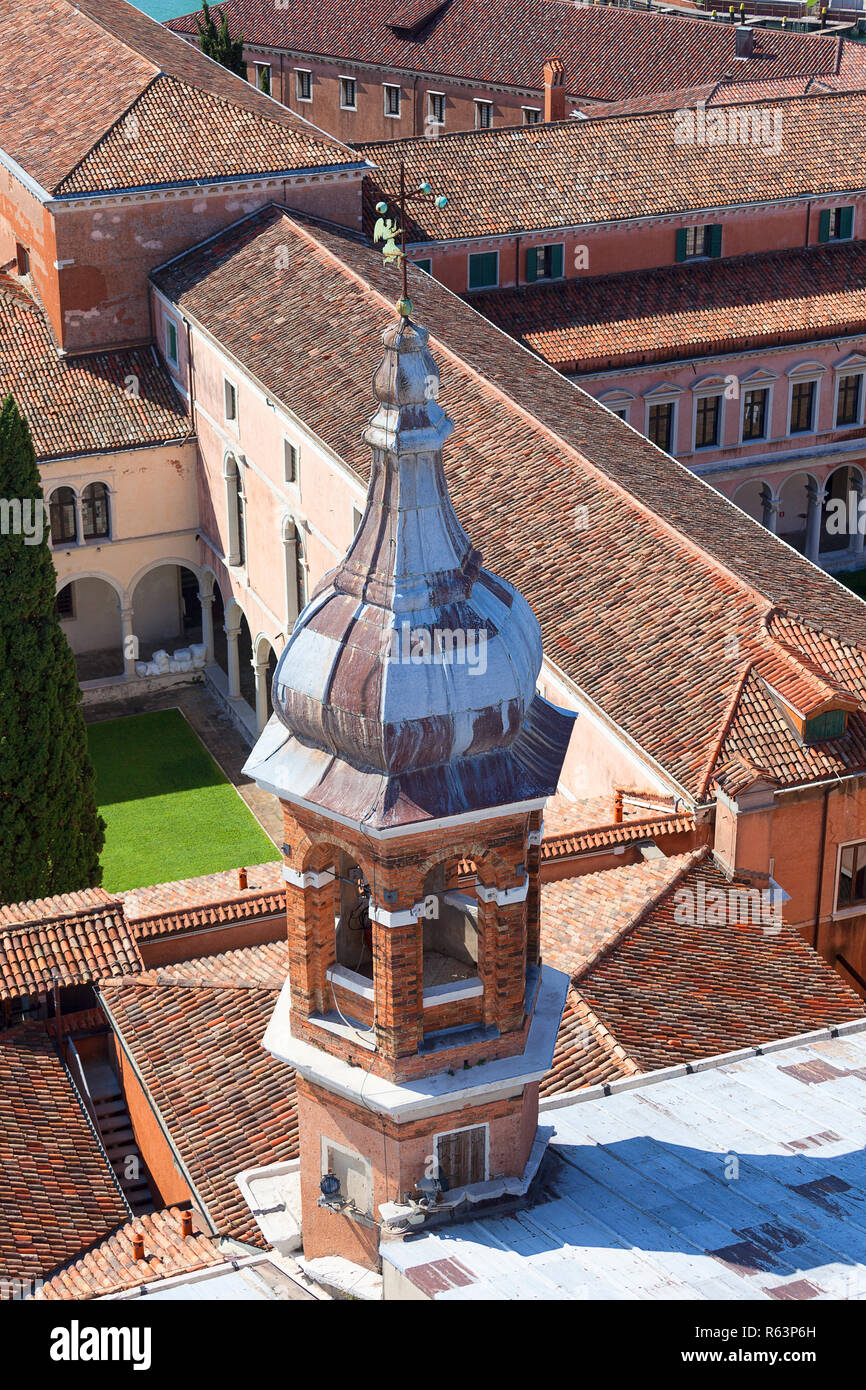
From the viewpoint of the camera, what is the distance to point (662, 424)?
57.4 meters

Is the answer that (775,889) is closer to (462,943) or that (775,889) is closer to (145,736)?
(462,943)

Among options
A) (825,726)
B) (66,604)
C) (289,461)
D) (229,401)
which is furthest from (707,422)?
(825,726)

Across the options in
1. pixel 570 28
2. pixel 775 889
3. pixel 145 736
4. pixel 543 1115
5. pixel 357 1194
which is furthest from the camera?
pixel 570 28

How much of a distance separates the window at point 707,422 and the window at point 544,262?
5.08 metres

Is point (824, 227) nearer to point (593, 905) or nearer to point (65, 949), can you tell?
point (593, 905)

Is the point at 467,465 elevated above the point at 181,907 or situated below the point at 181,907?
above

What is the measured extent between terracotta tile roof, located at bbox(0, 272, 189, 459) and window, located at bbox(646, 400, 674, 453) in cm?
1228

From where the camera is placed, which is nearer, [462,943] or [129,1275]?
[462,943]

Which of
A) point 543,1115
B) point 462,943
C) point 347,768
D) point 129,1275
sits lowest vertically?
point 129,1275

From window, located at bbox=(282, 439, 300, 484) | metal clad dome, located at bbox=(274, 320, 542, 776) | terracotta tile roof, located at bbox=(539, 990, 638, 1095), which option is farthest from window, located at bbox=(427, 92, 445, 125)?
metal clad dome, located at bbox=(274, 320, 542, 776)

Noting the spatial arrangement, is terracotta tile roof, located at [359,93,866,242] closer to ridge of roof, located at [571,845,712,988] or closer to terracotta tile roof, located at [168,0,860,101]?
terracotta tile roof, located at [168,0,860,101]

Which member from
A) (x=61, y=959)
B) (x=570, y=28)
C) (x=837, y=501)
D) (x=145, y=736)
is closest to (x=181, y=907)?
(x=61, y=959)

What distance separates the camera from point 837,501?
60.8 metres

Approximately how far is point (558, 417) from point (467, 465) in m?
3.08
